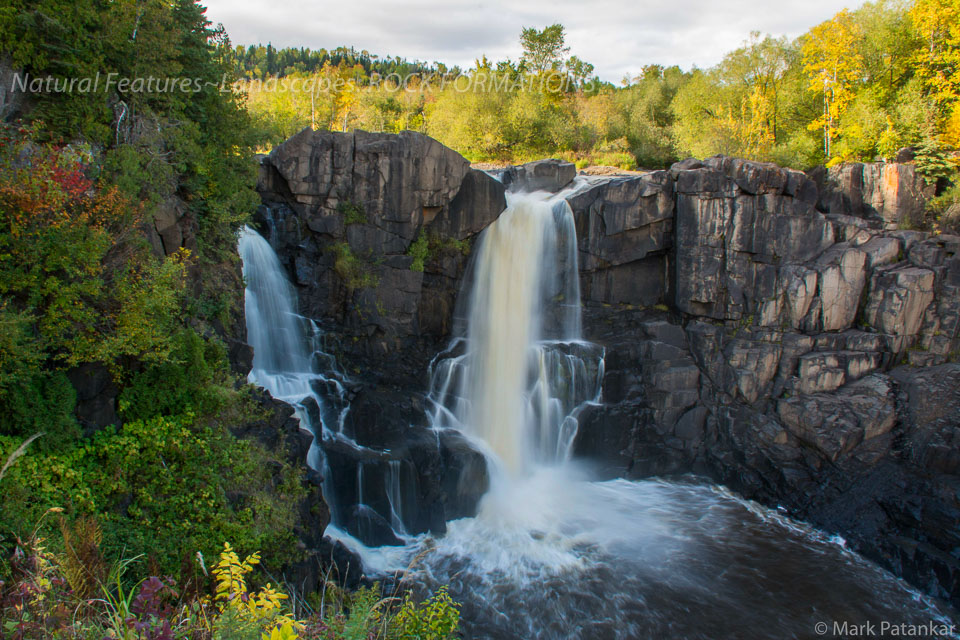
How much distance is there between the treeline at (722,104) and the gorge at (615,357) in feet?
15.6

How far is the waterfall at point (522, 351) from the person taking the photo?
66.5 ft

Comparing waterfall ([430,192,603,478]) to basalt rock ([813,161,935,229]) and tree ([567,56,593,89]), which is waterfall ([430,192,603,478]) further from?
tree ([567,56,593,89])

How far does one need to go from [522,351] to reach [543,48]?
29762 millimetres

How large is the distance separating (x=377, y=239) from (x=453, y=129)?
17.4 metres

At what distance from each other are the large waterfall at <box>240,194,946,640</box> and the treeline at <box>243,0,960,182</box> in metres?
9.09

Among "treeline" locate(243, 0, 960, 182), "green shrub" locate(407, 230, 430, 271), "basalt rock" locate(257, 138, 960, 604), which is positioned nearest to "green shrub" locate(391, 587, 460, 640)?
"basalt rock" locate(257, 138, 960, 604)

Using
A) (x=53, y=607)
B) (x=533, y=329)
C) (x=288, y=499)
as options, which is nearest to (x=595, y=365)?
(x=533, y=329)

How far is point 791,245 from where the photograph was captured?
20969 mm

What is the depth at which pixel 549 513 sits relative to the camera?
17422 mm

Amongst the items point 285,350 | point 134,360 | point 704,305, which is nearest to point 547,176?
point 704,305

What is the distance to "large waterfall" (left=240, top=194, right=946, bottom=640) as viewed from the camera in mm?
13469

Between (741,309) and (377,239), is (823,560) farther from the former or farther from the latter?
(377,239)

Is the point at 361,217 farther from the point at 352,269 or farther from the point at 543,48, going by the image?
the point at 543,48

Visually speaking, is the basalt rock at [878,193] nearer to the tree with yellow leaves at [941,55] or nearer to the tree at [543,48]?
the tree with yellow leaves at [941,55]
